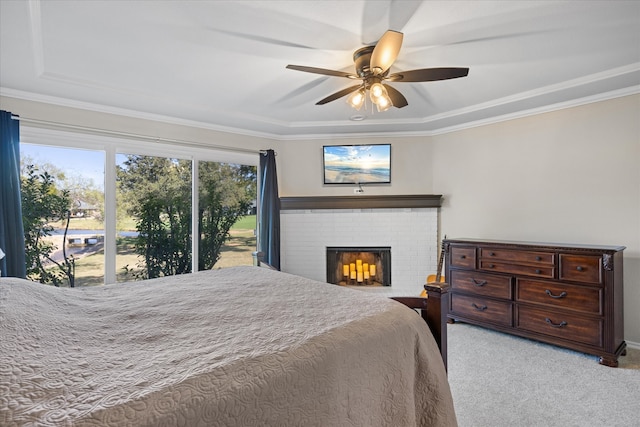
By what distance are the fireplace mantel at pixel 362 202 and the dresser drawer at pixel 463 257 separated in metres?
0.92

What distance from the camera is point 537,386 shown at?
2.27m

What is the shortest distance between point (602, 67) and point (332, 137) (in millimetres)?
2817

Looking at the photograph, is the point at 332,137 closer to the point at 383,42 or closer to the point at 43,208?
the point at 383,42

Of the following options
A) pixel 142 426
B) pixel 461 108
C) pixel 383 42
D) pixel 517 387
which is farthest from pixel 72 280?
pixel 461 108

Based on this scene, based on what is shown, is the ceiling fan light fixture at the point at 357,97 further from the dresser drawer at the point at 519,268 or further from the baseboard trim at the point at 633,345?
the baseboard trim at the point at 633,345

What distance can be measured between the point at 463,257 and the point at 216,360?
3.13 m

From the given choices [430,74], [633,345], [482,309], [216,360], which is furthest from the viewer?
[482,309]

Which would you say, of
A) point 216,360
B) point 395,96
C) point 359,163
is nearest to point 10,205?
point 216,360

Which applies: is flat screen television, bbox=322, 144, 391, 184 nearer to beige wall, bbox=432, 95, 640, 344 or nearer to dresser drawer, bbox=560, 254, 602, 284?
beige wall, bbox=432, 95, 640, 344

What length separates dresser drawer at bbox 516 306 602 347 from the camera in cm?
265

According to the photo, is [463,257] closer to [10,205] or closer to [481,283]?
[481,283]

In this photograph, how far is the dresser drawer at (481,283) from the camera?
10.4ft

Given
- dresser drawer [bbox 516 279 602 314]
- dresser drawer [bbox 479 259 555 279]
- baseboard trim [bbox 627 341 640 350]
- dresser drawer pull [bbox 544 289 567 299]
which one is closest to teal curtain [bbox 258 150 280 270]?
dresser drawer [bbox 479 259 555 279]

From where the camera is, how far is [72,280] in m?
3.21
